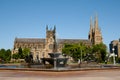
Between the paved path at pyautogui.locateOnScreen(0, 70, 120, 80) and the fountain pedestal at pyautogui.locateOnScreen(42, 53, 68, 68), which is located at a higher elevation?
the fountain pedestal at pyautogui.locateOnScreen(42, 53, 68, 68)

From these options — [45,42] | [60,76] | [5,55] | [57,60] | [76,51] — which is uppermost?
[45,42]

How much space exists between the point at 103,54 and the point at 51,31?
42026 mm

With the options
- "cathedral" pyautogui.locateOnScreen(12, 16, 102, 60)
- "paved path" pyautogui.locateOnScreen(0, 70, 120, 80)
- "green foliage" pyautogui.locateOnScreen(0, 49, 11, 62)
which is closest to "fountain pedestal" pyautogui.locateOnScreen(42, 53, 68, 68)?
"paved path" pyautogui.locateOnScreen(0, 70, 120, 80)

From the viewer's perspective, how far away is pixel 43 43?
15250cm

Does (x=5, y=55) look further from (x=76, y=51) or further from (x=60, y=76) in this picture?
(x=60, y=76)

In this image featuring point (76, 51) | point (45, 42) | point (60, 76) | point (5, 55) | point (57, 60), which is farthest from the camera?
point (45, 42)

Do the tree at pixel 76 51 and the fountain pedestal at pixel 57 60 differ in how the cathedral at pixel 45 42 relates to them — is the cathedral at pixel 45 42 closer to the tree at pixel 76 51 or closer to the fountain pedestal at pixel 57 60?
the tree at pixel 76 51

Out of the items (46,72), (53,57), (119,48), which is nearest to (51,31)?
(119,48)

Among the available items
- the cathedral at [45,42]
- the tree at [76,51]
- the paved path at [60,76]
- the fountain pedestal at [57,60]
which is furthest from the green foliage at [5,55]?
the paved path at [60,76]

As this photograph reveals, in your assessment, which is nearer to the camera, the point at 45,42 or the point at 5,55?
the point at 5,55

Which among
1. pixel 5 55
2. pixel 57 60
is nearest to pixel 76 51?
pixel 5 55

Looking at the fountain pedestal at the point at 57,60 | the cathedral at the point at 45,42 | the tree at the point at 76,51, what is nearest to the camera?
the fountain pedestal at the point at 57,60

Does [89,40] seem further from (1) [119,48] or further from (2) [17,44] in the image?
(2) [17,44]

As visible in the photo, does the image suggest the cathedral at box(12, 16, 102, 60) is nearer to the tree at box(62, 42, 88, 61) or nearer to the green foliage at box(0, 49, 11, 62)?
the green foliage at box(0, 49, 11, 62)
